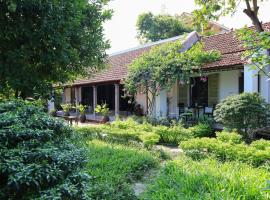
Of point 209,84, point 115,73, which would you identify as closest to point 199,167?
point 209,84

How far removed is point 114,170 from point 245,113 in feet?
19.5

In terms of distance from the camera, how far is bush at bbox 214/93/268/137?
10.5 m

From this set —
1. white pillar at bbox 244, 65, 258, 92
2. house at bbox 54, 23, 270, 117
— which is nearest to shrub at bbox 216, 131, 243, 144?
house at bbox 54, 23, 270, 117

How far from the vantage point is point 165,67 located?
13.8 m

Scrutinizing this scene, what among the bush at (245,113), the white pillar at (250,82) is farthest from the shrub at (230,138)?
the white pillar at (250,82)

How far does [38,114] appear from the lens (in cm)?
446

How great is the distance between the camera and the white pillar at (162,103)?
51.4ft

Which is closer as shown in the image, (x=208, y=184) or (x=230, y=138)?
(x=208, y=184)

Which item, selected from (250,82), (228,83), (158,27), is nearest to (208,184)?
(250,82)

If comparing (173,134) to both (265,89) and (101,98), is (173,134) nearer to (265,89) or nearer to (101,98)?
(265,89)

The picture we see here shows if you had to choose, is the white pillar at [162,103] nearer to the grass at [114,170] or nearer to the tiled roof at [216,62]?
the tiled roof at [216,62]

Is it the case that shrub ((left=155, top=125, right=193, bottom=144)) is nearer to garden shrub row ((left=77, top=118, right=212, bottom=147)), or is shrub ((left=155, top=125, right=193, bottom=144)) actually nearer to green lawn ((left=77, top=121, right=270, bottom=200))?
garden shrub row ((left=77, top=118, right=212, bottom=147))

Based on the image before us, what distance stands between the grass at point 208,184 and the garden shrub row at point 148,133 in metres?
3.24

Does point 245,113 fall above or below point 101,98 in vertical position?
below
